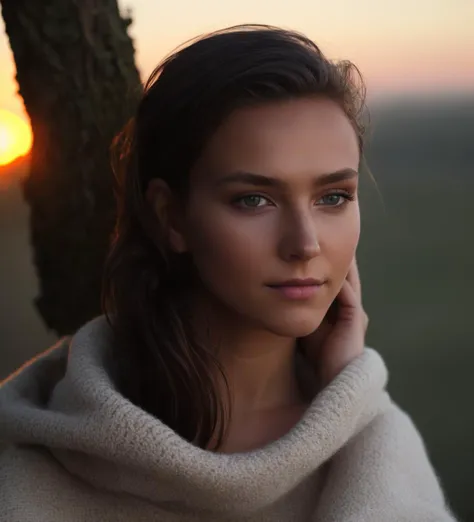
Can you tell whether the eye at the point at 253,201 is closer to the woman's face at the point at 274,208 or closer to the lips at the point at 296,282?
the woman's face at the point at 274,208

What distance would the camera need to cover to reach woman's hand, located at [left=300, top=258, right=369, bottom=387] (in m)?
1.16

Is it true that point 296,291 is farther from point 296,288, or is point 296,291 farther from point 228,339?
point 228,339

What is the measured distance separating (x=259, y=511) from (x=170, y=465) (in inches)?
8.4

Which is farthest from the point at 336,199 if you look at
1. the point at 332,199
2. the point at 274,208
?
the point at 274,208

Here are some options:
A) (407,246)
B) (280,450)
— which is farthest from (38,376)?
(407,246)

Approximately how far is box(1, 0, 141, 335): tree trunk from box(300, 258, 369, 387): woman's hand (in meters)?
0.54

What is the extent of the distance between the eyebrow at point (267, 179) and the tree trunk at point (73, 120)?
0.56m

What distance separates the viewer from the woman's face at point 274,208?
976 mm

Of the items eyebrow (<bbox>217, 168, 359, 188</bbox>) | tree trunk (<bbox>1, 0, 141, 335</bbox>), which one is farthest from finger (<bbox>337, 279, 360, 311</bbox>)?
tree trunk (<bbox>1, 0, 141, 335</bbox>)

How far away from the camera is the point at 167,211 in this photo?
110 cm

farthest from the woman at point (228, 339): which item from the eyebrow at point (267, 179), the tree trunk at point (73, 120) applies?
the tree trunk at point (73, 120)

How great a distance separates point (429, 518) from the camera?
1.04m

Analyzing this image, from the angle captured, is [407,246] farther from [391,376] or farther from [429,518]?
[429,518]

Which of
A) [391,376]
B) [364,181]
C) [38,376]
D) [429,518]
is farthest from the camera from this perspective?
[391,376]
